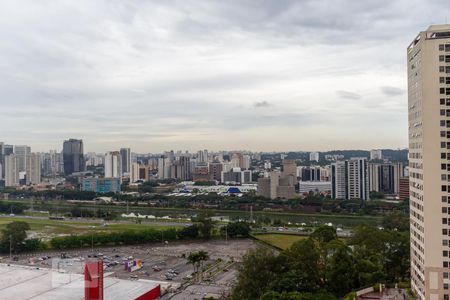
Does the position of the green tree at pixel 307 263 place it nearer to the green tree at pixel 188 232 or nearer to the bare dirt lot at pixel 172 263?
the bare dirt lot at pixel 172 263

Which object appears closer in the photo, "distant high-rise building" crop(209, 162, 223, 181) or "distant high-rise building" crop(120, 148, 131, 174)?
"distant high-rise building" crop(209, 162, 223, 181)

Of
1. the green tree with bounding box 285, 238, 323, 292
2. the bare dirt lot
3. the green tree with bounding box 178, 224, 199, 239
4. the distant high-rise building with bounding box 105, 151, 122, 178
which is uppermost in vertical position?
the distant high-rise building with bounding box 105, 151, 122, 178

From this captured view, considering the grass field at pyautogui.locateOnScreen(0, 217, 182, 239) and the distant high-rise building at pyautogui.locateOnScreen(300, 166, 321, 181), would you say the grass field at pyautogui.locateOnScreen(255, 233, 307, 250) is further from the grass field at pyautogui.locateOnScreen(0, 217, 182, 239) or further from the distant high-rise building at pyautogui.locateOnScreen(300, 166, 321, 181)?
the distant high-rise building at pyautogui.locateOnScreen(300, 166, 321, 181)

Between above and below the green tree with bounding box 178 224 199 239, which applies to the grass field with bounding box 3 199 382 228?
below

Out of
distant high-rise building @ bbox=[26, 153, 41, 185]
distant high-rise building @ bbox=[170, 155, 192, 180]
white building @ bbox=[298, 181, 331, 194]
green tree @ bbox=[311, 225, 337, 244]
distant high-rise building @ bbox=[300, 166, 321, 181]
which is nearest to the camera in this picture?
green tree @ bbox=[311, 225, 337, 244]

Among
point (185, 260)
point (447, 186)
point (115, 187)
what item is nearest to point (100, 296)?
point (447, 186)

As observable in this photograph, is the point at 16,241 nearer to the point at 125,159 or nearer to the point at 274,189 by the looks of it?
the point at 274,189

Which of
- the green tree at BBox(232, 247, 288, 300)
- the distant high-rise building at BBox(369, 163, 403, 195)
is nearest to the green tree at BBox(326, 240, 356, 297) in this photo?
the green tree at BBox(232, 247, 288, 300)
